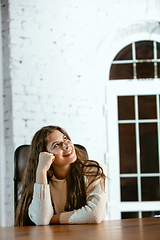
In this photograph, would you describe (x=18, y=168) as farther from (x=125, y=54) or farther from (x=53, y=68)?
(x=125, y=54)

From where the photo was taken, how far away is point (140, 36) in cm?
354

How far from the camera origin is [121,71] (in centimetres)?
354

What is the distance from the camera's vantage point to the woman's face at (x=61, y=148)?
1.72 metres

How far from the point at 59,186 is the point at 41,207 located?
0.28m

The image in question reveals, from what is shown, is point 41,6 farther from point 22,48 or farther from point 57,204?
point 57,204

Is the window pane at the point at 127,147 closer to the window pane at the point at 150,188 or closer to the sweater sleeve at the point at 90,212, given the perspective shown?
the window pane at the point at 150,188

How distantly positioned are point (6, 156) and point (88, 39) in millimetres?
1593

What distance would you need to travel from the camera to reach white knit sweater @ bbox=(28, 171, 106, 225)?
1428mm

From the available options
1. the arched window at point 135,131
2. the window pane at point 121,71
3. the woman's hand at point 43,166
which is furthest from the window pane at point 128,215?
the woman's hand at point 43,166

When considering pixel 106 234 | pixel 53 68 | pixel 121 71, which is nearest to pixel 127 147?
pixel 121 71

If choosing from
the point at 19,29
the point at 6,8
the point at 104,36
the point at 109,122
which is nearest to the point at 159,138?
the point at 109,122

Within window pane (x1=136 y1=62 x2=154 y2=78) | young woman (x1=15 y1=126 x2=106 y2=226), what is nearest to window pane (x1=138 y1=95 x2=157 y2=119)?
window pane (x1=136 y1=62 x2=154 y2=78)

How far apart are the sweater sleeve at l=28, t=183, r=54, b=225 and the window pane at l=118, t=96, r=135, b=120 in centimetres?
209

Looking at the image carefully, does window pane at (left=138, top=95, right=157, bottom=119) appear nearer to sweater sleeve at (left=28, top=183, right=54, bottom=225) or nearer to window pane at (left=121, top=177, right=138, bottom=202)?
window pane at (left=121, top=177, right=138, bottom=202)
